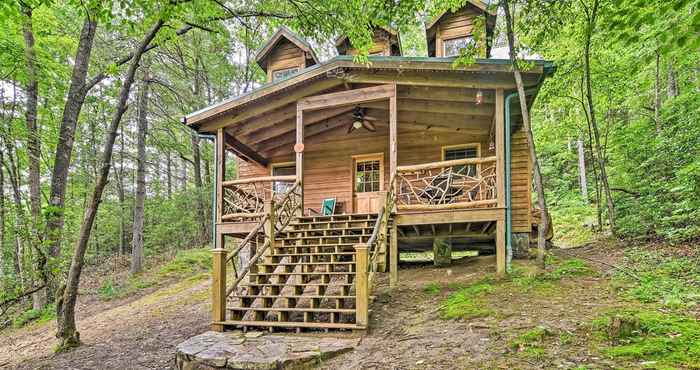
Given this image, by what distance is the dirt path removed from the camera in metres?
5.72

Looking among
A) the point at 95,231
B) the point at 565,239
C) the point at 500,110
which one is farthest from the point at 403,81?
the point at 95,231

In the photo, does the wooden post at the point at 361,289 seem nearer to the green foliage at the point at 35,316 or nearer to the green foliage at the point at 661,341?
the green foliage at the point at 661,341

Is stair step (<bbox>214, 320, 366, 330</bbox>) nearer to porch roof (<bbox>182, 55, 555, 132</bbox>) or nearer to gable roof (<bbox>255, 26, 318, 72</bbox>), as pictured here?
porch roof (<bbox>182, 55, 555, 132</bbox>)

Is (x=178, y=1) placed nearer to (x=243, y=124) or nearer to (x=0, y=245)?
(x=243, y=124)

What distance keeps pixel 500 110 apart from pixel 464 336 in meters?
4.82

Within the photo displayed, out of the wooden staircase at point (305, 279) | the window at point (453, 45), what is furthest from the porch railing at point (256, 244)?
the window at point (453, 45)

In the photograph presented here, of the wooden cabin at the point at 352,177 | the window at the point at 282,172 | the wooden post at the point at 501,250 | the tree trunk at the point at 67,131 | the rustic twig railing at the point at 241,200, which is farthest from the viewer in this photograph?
the window at the point at 282,172

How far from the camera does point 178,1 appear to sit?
5.84 meters

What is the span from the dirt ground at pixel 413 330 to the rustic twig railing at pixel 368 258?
1.28 ft

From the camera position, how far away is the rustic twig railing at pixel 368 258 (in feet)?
17.2

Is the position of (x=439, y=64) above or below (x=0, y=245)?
above

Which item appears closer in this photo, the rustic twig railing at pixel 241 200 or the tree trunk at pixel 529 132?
the tree trunk at pixel 529 132

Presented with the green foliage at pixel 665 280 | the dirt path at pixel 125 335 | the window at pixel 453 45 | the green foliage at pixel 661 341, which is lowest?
the dirt path at pixel 125 335

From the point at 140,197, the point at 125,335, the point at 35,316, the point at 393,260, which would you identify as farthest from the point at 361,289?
the point at 140,197
